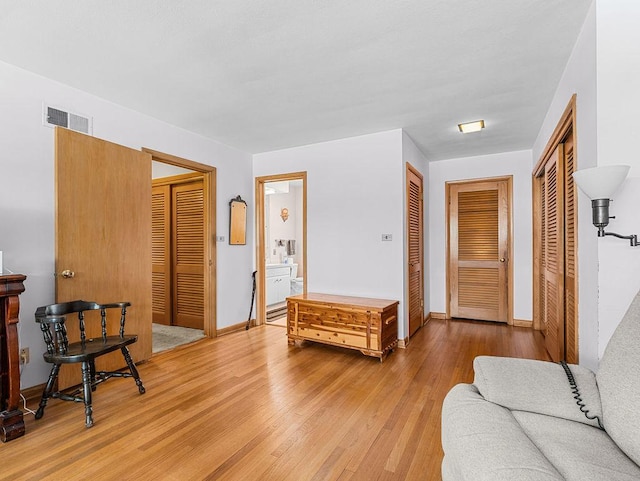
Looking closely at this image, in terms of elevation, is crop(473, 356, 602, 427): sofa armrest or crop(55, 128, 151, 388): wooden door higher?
crop(55, 128, 151, 388): wooden door

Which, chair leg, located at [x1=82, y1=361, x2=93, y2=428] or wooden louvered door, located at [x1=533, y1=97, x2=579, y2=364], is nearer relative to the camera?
chair leg, located at [x1=82, y1=361, x2=93, y2=428]

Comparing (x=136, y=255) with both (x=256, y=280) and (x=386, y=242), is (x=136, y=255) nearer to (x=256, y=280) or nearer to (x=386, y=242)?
(x=256, y=280)

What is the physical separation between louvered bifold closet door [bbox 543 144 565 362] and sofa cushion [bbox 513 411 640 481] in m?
1.90

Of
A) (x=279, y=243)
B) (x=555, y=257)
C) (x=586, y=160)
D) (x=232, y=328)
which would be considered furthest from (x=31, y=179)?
(x=279, y=243)

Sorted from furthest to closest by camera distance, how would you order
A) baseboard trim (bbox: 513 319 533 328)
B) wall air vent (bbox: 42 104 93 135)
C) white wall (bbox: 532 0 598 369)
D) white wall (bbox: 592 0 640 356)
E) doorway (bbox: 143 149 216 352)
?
1. baseboard trim (bbox: 513 319 533 328)
2. doorway (bbox: 143 149 216 352)
3. wall air vent (bbox: 42 104 93 135)
4. white wall (bbox: 532 0 598 369)
5. white wall (bbox: 592 0 640 356)

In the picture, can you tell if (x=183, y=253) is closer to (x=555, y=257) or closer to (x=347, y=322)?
(x=347, y=322)

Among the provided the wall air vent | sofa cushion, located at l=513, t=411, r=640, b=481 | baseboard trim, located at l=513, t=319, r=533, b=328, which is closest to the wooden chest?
sofa cushion, located at l=513, t=411, r=640, b=481

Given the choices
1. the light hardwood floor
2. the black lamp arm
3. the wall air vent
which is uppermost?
the wall air vent

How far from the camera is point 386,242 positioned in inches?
150

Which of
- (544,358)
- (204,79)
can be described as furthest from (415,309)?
(204,79)

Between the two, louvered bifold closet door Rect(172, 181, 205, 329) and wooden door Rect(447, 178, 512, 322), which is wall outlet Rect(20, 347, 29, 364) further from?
wooden door Rect(447, 178, 512, 322)

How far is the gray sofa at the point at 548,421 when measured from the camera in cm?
94

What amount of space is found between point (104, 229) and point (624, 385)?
3403 mm

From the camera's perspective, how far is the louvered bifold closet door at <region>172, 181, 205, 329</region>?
14.9ft
